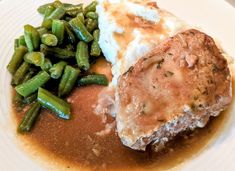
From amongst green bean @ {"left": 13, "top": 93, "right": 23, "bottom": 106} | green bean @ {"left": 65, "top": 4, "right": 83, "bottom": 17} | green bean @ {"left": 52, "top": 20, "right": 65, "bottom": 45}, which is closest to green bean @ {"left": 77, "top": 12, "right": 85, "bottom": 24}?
green bean @ {"left": 65, "top": 4, "right": 83, "bottom": 17}

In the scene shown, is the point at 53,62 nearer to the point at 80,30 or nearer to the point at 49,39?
the point at 49,39

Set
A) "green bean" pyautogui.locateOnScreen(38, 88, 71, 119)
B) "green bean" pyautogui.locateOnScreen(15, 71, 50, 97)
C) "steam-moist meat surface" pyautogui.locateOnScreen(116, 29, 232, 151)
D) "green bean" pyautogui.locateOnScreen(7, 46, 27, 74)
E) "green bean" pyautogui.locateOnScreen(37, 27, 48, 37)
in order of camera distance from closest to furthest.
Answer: "steam-moist meat surface" pyautogui.locateOnScreen(116, 29, 232, 151)
"green bean" pyautogui.locateOnScreen(38, 88, 71, 119)
"green bean" pyautogui.locateOnScreen(15, 71, 50, 97)
"green bean" pyautogui.locateOnScreen(7, 46, 27, 74)
"green bean" pyautogui.locateOnScreen(37, 27, 48, 37)

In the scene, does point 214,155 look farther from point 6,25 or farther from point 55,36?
point 6,25

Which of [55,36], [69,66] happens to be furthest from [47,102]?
[55,36]

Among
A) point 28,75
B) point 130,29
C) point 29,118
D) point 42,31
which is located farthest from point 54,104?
point 130,29

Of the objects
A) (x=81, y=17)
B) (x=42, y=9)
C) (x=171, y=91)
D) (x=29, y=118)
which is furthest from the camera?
(x=42, y=9)

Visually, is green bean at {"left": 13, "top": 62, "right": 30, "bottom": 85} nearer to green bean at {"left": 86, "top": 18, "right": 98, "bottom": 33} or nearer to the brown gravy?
the brown gravy

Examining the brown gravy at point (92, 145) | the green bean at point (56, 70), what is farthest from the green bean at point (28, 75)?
the brown gravy at point (92, 145)
